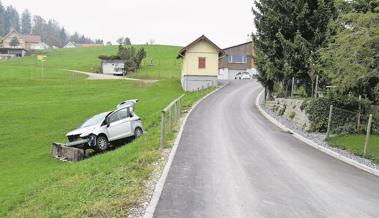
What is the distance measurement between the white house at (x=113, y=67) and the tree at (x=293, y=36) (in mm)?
51678

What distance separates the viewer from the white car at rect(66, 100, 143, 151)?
21469 mm

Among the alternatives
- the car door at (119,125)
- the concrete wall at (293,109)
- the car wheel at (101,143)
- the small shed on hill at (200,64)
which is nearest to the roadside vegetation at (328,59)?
the concrete wall at (293,109)

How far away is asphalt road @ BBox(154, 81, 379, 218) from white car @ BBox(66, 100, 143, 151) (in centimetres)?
334

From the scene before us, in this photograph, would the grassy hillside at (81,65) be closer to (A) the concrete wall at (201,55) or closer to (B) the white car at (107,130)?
(A) the concrete wall at (201,55)

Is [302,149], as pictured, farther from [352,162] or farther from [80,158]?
[80,158]

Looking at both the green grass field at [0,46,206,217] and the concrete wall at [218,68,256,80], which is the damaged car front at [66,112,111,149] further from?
the concrete wall at [218,68,256,80]

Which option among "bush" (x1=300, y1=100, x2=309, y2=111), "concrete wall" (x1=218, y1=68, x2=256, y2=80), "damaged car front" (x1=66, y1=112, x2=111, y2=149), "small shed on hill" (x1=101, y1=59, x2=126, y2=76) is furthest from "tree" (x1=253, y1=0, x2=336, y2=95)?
"small shed on hill" (x1=101, y1=59, x2=126, y2=76)

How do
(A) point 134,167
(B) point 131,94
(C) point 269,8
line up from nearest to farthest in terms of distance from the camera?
(A) point 134,167 < (C) point 269,8 < (B) point 131,94

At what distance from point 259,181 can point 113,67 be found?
7476cm

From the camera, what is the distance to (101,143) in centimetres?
2173

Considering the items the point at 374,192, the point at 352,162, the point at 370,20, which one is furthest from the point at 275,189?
the point at 370,20

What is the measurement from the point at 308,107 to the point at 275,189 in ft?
46.2

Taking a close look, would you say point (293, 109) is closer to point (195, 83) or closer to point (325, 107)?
point (325, 107)

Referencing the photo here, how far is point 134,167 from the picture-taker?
12.4 meters
